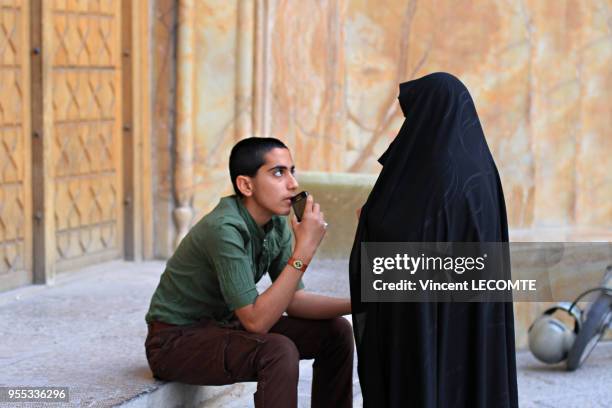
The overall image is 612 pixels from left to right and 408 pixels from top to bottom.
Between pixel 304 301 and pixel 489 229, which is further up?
pixel 489 229

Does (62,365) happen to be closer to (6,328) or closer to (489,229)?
(6,328)

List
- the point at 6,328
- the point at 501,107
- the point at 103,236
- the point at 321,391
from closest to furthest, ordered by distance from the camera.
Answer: the point at 321,391 → the point at 6,328 → the point at 103,236 → the point at 501,107

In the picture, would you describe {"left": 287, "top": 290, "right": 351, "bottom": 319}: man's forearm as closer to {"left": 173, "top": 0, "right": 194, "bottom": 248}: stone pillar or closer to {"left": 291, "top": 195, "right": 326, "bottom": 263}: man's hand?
{"left": 291, "top": 195, "right": 326, "bottom": 263}: man's hand

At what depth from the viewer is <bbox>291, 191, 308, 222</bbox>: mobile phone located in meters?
3.29

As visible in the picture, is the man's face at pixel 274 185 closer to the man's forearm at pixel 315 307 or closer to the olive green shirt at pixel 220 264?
the olive green shirt at pixel 220 264

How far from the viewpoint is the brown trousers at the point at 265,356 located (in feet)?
10.3

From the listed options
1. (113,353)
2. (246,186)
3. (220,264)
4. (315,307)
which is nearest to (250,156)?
(246,186)

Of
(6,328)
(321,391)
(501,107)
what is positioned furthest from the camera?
(501,107)

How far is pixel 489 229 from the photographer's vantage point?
3143 millimetres

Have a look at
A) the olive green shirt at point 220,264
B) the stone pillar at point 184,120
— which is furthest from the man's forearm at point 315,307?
the stone pillar at point 184,120

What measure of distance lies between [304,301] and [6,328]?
164 cm

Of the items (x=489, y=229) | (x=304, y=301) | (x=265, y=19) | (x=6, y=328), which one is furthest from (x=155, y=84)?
(x=489, y=229)

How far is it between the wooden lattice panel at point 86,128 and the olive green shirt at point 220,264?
2.29 m

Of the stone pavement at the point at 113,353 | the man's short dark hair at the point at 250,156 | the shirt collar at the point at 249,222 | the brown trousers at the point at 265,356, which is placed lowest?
the stone pavement at the point at 113,353
